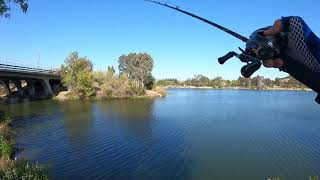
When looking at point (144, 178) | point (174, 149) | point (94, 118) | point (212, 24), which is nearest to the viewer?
point (212, 24)

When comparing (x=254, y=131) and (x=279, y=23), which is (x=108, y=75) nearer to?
(x=254, y=131)

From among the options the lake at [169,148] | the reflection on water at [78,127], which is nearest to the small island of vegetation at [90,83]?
the reflection on water at [78,127]

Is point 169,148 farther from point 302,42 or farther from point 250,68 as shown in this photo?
point 302,42

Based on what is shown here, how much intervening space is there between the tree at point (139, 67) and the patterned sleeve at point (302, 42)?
139402mm

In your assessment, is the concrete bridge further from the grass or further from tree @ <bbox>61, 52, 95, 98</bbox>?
the grass

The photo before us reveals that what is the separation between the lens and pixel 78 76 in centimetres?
9731

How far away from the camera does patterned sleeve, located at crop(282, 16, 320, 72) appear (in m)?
2.93

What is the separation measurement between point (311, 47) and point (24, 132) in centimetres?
4051

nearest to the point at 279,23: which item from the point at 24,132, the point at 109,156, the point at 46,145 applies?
the point at 109,156

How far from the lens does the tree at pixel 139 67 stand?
482ft

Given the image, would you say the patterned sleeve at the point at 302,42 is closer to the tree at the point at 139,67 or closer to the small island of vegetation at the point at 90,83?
the small island of vegetation at the point at 90,83

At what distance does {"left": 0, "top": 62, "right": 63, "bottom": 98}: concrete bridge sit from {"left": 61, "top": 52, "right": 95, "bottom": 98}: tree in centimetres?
507

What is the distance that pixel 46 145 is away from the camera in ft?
108

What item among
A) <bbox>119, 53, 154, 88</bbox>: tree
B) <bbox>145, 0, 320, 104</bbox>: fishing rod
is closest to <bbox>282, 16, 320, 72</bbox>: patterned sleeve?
<bbox>145, 0, 320, 104</bbox>: fishing rod
